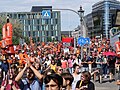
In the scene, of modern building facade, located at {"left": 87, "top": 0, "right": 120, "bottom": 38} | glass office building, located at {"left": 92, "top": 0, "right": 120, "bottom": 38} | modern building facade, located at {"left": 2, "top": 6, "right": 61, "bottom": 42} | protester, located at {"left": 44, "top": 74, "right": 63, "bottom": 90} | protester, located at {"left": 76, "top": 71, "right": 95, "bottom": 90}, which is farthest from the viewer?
modern building facade, located at {"left": 2, "top": 6, "right": 61, "bottom": 42}

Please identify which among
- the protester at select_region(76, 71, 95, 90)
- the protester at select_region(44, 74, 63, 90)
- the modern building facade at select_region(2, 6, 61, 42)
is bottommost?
the protester at select_region(76, 71, 95, 90)

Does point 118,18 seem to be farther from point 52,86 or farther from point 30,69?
point 52,86

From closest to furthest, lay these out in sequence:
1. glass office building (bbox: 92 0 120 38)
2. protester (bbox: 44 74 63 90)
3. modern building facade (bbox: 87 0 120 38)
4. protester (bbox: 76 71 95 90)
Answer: protester (bbox: 44 74 63 90)
protester (bbox: 76 71 95 90)
modern building facade (bbox: 87 0 120 38)
glass office building (bbox: 92 0 120 38)

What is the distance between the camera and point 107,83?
25375 mm

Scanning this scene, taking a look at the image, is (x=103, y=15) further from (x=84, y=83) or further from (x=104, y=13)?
(x=84, y=83)

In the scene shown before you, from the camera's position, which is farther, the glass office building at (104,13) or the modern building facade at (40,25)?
the modern building facade at (40,25)

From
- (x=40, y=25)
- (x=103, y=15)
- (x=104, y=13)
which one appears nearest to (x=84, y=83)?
(x=104, y=13)

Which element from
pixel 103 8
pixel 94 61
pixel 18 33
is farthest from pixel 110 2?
pixel 94 61

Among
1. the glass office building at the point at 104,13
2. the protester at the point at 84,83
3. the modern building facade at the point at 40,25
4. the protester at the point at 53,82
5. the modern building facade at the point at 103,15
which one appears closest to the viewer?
the protester at the point at 53,82

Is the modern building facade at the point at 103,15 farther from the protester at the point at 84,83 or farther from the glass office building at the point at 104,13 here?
the protester at the point at 84,83

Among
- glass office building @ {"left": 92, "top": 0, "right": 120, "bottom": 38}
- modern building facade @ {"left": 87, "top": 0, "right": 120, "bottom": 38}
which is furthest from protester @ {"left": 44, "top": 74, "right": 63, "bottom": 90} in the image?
glass office building @ {"left": 92, "top": 0, "right": 120, "bottom": 38}

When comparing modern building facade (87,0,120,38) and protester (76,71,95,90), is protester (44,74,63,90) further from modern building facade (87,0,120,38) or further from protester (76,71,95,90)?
modern building facade (87,0,120,38)

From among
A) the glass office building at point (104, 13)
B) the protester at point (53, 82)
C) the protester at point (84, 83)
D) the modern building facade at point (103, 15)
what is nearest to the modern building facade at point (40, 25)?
the modern building facade at point (103, 15)

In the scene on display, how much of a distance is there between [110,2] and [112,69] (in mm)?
108277
